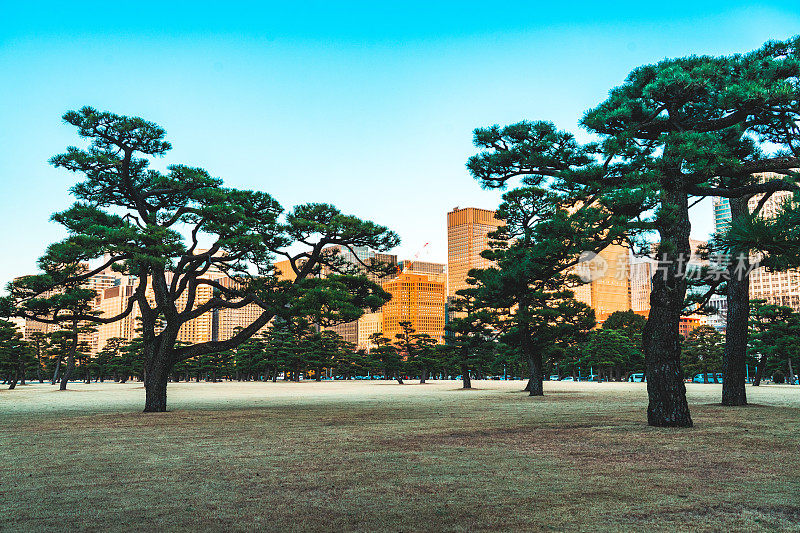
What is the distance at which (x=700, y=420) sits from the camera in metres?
13.1

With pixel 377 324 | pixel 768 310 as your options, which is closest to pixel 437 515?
pixel 768 310

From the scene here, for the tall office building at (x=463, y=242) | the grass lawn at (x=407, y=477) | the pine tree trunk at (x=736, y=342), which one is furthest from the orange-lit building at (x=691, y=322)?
the tall office building at (x=463, y=242)

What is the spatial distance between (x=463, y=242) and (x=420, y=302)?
200 feet

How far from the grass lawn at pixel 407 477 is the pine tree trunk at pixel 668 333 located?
606 millimetres

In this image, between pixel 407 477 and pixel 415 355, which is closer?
pixel 407 477

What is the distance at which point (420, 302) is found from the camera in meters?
138

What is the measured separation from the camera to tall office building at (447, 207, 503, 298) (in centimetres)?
17689

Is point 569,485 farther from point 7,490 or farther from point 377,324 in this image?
point 377,324

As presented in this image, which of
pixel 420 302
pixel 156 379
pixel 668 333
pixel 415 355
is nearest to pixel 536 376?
pixel 668 333

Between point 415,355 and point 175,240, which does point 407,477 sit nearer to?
point 175,240

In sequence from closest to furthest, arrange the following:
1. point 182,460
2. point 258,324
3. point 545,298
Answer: point 182,460
point 258,324
point 545,298

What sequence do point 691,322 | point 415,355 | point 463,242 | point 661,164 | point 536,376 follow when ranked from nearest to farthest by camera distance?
1. point 661,164
2. point 536,376
3. point 415,355
4. point 691,322
5. point 463,242

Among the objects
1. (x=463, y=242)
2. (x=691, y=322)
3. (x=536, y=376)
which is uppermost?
(x=463, y=242)

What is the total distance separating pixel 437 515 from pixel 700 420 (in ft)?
33.4
